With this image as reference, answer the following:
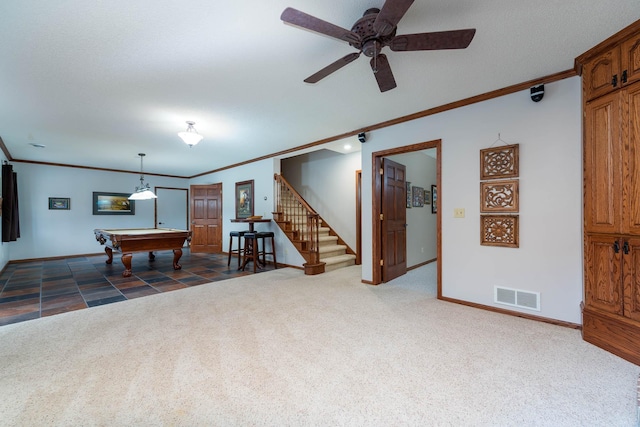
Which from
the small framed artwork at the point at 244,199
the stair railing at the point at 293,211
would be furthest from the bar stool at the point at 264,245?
the small framed artwork at the point at 244,199

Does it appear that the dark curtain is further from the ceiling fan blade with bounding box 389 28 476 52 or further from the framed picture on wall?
the framed picture on wall

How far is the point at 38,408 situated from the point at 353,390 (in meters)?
1.85

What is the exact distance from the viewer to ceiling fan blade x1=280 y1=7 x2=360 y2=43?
56.2 inches

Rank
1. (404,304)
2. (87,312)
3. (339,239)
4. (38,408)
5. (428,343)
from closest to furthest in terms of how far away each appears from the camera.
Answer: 1. (38,408)
2. (428,343)
3. (87,312)
4. (404,304)
5. (339,239)

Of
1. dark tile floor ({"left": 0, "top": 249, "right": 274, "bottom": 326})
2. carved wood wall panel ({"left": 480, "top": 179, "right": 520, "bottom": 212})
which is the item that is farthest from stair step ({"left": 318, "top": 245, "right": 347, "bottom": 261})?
carved wood wall panel ({"left": 480, "top": 179, "right": 520, "bottom": 212})

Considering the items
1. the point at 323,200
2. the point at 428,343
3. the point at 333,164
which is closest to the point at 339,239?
the point at 323,200

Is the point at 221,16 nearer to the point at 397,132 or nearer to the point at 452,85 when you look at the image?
the point at 452,85

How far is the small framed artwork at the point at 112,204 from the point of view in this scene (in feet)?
24.8

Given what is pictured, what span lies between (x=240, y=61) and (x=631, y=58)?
3074 mm

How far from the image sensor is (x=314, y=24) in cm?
150

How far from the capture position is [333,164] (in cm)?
646

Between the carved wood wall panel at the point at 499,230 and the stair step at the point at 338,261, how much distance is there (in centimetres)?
289

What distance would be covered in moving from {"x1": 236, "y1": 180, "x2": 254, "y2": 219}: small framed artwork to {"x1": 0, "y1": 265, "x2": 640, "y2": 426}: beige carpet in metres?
3.86

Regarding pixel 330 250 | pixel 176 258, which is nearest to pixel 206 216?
pixel 176 258
